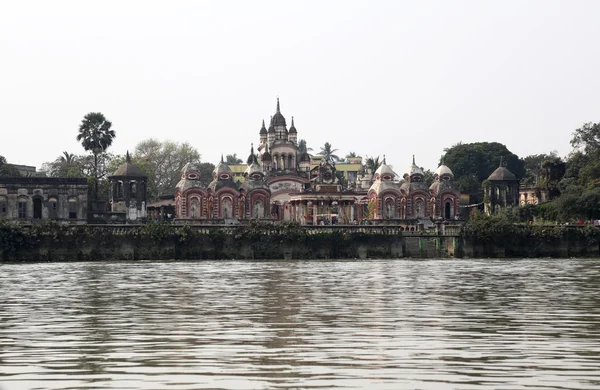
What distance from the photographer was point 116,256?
66.9 meters

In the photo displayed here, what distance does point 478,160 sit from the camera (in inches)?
6038

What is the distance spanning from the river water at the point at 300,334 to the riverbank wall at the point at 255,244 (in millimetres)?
23520

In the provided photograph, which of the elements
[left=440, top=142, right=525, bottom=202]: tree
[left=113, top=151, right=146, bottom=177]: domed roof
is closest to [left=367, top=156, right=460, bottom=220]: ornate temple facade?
[left=113, top=151, right=146, bottom=177]: domed roof

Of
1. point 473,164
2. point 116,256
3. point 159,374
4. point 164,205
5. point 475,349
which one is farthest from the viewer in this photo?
point 473,164

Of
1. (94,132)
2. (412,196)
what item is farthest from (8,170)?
(412,196)

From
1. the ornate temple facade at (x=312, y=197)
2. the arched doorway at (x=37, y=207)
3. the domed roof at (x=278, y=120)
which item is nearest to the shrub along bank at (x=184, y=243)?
the arched doorway at (x=37, y=207)

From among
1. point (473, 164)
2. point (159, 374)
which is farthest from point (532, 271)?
point (473, 164)

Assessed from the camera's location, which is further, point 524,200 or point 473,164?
point 473,164

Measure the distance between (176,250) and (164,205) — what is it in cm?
5337

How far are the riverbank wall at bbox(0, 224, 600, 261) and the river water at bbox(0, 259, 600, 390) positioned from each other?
77.2 feet

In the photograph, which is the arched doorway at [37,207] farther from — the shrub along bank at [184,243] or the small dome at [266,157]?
the small dome at [266,157]

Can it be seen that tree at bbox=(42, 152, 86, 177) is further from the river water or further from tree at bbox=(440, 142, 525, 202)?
the river water

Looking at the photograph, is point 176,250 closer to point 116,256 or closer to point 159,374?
point 116,256

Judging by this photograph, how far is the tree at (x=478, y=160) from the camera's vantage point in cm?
15188
